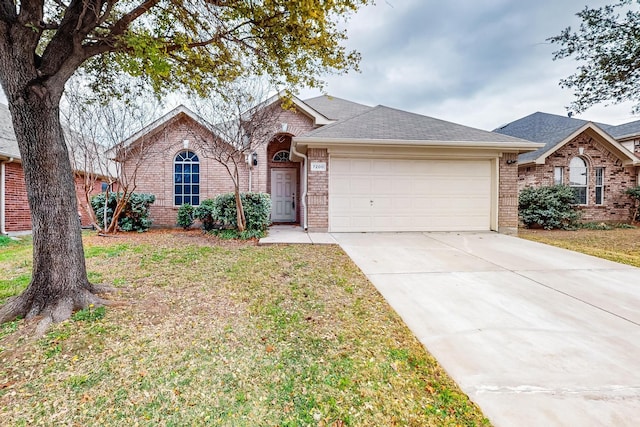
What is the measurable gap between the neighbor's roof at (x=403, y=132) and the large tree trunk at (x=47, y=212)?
5.73 metres

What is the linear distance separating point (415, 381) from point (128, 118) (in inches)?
405

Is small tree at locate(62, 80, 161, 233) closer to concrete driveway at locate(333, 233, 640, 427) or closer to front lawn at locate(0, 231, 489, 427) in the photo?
front lawn at locate(0, 231, 489, 427)

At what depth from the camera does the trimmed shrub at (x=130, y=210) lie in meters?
9.36

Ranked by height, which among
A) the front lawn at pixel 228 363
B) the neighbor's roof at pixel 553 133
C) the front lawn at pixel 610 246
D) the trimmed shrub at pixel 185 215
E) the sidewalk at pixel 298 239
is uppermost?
the neighbor's roof at pixel 553 133

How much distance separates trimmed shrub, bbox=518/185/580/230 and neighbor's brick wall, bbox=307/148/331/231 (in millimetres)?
8989

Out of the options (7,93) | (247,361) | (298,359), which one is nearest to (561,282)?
(298,359)

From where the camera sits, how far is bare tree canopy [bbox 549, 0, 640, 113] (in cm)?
704

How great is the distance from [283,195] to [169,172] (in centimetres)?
458

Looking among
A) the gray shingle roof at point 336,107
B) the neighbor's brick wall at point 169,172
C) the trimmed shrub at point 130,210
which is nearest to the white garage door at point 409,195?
the gray shingle roof at point 336,107

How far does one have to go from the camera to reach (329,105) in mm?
13633

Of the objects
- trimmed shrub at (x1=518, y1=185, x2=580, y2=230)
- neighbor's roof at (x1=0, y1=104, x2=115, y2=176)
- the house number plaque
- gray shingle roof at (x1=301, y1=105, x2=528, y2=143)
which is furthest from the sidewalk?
trimmed shrub at (x1=518, y1=185, x2=580, y2=230)

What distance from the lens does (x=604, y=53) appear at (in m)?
7.42

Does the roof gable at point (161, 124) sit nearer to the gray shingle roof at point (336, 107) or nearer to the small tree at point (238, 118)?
the small tree at point (238, 118)

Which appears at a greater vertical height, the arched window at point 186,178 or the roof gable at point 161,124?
the roof gable at point 161,124
